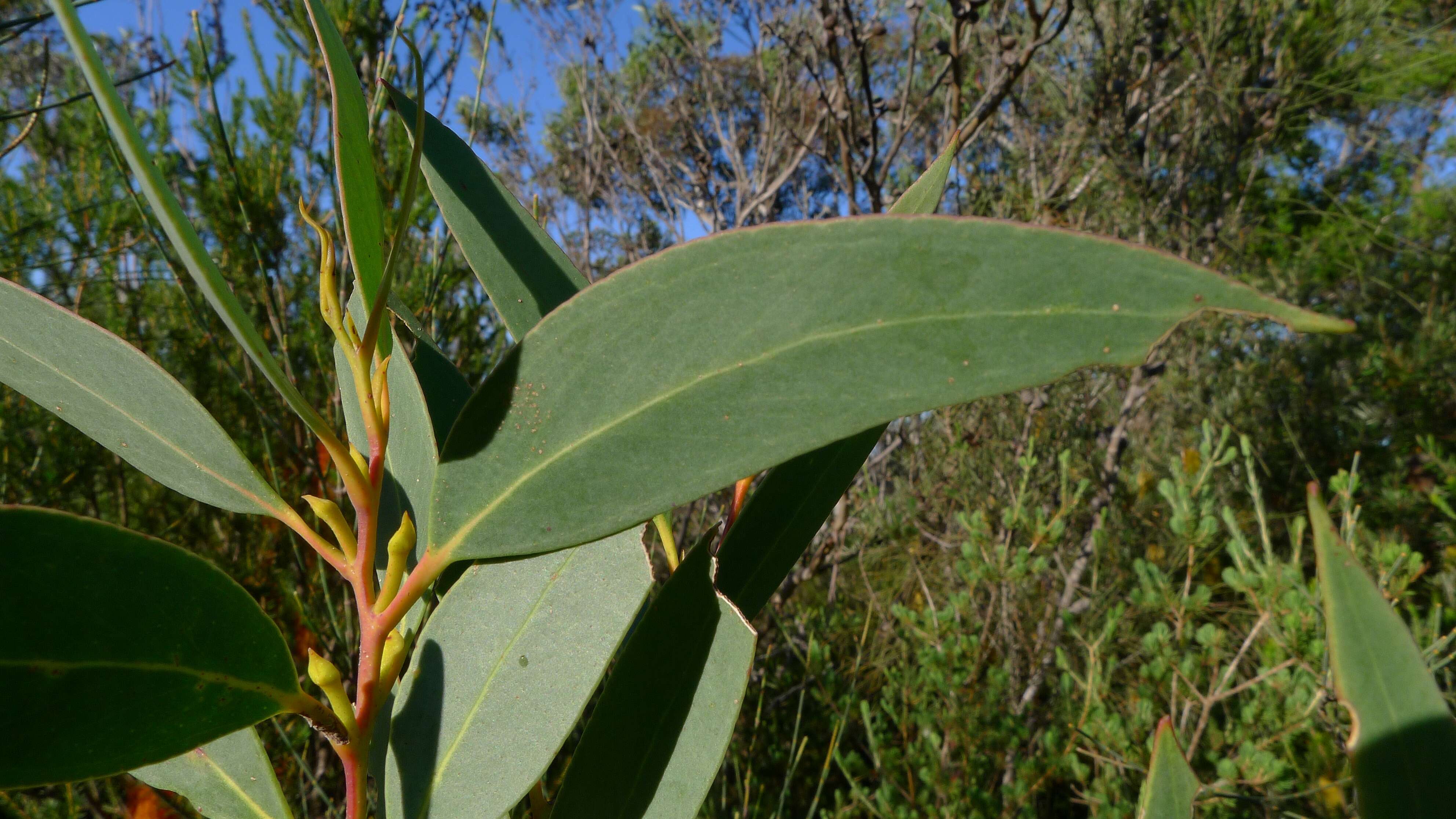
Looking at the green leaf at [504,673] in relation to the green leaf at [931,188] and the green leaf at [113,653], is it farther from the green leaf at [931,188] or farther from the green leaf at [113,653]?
the green leaf at [931,188]

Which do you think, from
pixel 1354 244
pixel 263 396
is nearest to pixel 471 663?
pixel 263 396

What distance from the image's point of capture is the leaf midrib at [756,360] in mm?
189

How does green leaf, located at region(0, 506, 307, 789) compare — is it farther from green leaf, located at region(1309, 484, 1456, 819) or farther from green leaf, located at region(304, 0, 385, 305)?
green leaf, located at region(1309, 484, 1456, 819)

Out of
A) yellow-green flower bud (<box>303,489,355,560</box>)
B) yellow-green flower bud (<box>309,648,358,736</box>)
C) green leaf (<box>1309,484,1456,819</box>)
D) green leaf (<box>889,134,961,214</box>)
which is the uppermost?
yellow-green flower bud (<box>303,489,355,560</box>)

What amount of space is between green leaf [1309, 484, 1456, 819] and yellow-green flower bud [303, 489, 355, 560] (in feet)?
0.99

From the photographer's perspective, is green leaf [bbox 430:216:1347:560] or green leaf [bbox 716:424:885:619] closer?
green leaf [bbox 430:216:1347:560]

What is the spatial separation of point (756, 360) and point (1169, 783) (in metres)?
0.20

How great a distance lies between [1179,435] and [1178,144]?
1.09m

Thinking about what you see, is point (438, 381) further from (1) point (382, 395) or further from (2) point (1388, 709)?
(2) point (1388, 709)

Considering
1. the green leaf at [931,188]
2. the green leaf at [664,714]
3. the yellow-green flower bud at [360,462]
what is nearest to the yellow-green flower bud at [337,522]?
the yellow-green flower bud at [360,462]

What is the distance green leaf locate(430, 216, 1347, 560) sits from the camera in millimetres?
189

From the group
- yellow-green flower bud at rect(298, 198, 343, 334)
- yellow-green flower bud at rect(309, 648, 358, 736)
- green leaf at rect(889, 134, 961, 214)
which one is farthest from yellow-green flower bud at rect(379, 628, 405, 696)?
green leaf at rect(889, 134, 961, 214)

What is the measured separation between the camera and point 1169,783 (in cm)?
25

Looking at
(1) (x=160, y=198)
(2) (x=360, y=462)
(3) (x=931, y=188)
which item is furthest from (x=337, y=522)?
(3) (x=931, y=188)
